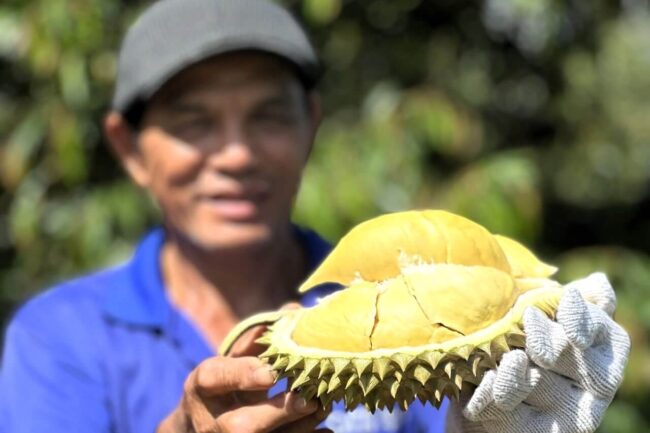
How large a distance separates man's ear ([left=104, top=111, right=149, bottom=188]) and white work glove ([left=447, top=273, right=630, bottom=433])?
92 cm

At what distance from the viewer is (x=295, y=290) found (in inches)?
78.2

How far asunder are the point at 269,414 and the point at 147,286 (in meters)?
0.70

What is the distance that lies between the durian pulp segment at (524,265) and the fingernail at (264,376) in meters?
0.32

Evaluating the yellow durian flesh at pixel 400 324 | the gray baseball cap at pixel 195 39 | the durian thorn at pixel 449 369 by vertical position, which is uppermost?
the gray baseball cap at pixel 195 39

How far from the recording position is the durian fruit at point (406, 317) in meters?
1.17

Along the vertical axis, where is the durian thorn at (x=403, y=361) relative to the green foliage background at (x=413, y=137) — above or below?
above

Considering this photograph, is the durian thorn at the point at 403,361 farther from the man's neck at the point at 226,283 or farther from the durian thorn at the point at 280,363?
the man's neck at the point at 226,283

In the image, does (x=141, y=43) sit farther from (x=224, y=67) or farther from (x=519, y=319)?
(x=519, y=319)

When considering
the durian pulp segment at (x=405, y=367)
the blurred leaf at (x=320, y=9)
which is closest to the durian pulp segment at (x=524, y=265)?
the durian pulp segment at (x=405, y=367)

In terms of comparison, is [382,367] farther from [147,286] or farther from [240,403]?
[147,286]

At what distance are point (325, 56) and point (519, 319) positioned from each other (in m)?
2.27

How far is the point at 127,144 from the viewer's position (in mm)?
1998

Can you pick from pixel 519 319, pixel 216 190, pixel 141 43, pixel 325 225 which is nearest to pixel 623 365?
pixel 519 319

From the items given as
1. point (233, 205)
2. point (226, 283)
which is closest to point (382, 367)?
point (233, 205)
